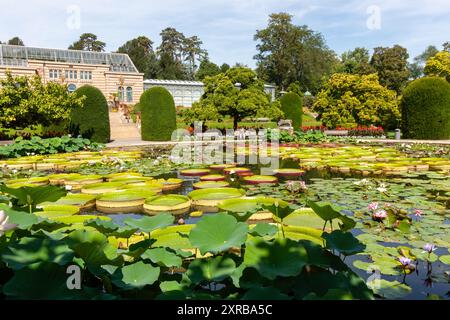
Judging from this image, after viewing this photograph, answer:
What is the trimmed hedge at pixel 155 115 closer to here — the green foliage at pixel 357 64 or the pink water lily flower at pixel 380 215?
the pink water lily flower at pixel 380 215

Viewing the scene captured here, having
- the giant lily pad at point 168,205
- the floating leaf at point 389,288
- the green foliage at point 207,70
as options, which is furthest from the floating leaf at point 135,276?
the green foliage at point 207,70

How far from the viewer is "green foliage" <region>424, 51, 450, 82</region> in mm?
34281

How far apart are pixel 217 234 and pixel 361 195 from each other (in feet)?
14.0

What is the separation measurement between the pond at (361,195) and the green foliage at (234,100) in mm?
8921

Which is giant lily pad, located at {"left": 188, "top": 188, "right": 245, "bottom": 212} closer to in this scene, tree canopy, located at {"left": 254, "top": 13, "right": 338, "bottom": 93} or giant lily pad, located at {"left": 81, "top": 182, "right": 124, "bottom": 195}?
giant lily pad, located at {"left": 81, "top": 182, "right": 124, "bottom": 195}

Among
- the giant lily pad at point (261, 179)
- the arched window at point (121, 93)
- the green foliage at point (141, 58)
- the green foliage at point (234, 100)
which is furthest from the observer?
the green foliage at point (141, 58)

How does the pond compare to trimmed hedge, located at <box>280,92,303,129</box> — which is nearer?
the pond

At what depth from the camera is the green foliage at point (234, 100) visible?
67.1 feet

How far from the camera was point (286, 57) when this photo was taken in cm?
6144

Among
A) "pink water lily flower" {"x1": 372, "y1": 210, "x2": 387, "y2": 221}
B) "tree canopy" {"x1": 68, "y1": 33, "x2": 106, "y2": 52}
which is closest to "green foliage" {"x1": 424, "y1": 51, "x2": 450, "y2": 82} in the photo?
"pink water lily flower" {"x1": 372, "y1": 210, "x2": 387, "y2": 221}

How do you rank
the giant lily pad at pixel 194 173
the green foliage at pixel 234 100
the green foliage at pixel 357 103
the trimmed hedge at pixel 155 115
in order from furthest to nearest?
1. the green foliage at pixel 357 103
2. the green foliage at pixel 234 100
3. the trimmed hedge at pixel 155 115
4. the giant lily pad at pixel 194 173

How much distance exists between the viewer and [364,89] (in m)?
25.2

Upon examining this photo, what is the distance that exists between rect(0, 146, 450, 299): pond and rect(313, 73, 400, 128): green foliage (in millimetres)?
14374
